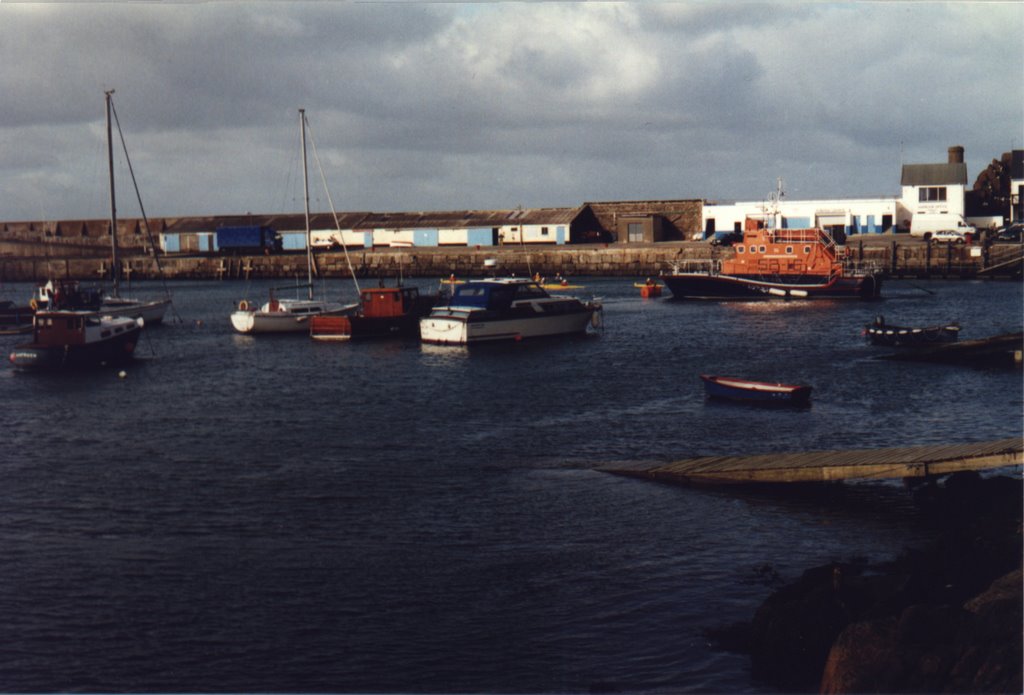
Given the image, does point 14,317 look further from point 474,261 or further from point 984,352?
point 984,352

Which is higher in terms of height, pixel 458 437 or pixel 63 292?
pixel 63 292

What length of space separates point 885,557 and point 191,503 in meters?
15.1

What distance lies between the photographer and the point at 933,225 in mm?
100312

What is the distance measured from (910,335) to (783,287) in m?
24.4

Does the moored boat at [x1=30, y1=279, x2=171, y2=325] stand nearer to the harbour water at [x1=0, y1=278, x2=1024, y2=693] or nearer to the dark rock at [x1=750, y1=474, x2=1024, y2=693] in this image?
the harbour water at [x1=0, y1=278, x2=1024, y2=693]

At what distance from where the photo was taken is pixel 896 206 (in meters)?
103

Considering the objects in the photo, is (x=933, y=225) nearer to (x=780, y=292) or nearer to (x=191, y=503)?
(x=780, y=292)

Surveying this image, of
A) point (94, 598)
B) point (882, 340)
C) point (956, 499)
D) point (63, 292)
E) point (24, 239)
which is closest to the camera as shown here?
point (94, 598)

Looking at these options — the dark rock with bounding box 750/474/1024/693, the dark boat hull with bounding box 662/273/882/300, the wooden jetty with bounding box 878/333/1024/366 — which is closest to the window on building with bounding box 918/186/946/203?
the dark boat hull with bounding box 662/273/882/300

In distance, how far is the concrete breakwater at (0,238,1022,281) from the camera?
293 ft

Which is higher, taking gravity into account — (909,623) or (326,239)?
(326,239)

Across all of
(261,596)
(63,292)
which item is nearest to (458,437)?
(261,596)

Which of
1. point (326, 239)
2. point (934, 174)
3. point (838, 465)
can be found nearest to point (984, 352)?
point (838, 465)

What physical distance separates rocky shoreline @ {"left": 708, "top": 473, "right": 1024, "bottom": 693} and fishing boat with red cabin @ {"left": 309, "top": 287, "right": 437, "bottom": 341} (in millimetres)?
40849
